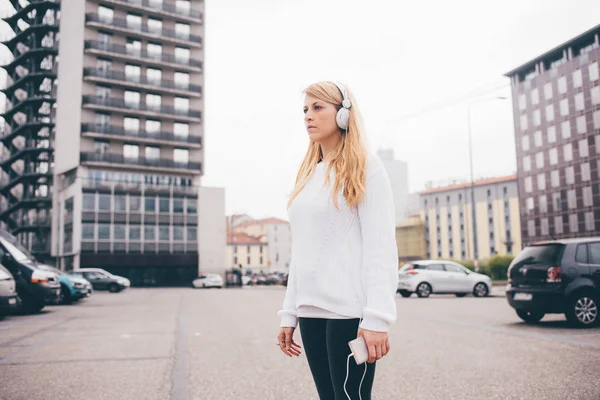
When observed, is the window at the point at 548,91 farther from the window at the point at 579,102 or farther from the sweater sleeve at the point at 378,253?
the sweater sleeve at the point at 378,253

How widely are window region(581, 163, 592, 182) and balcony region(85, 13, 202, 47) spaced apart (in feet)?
155

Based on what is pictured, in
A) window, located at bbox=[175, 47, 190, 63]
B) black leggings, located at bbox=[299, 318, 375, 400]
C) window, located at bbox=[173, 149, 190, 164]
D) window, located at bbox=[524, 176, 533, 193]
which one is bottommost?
black leggings, located at bbox=[299, 318, 375, 400]

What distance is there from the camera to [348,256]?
7.20 ft

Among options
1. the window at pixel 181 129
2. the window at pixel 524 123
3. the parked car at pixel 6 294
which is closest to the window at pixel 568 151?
the window at pixel 524 123

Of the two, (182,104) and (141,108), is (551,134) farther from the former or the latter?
(141,108)

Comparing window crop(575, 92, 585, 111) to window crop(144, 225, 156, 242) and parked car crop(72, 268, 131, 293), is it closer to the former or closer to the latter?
window crop(144, 225, 156, 242)

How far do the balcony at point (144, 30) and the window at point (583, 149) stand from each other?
4629cm

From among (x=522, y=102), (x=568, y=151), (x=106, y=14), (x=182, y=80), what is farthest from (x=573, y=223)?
(x=106, y=14)

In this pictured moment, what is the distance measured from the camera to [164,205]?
5878 cm

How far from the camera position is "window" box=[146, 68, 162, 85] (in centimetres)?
5922

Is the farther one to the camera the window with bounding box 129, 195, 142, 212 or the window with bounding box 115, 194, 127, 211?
the window with bounding box 129, 195, 142, 212

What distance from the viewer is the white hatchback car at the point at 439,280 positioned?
2177cm

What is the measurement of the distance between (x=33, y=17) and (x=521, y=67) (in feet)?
199

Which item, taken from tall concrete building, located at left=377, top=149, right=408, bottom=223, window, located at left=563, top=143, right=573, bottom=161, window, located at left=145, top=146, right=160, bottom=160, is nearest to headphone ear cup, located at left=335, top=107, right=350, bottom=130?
window, located at left=145, top=146, right=160, bottom=160
